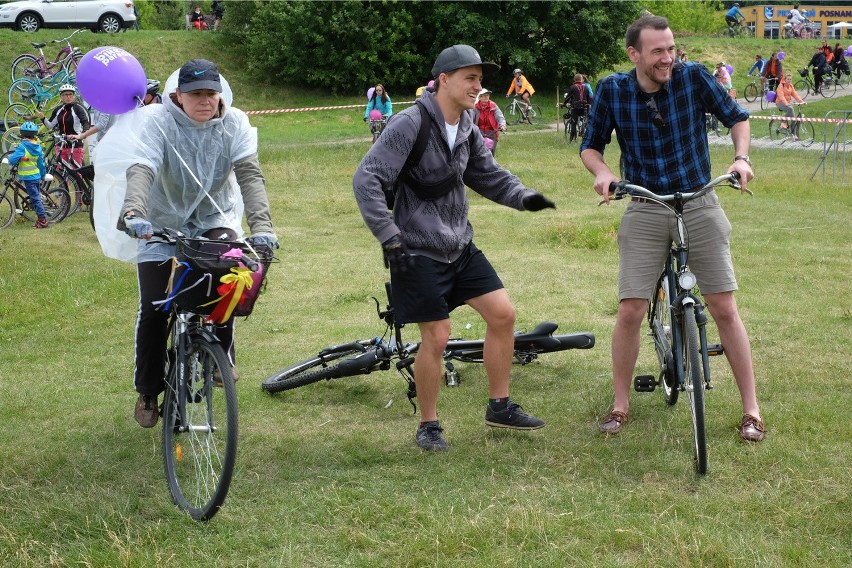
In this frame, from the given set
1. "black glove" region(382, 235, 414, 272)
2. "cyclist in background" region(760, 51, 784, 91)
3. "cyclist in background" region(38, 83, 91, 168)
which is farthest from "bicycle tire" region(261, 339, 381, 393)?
"cyclist in background" region(760, 51, 784, 91)

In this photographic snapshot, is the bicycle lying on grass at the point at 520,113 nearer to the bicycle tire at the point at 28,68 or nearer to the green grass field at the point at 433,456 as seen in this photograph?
the bicycle tire at the point at 28,68

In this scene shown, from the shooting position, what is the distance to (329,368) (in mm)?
6188

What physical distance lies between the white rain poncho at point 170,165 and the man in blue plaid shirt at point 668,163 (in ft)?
5.87

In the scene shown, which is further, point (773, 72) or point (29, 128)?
point (773, 72)

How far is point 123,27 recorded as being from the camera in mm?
41062

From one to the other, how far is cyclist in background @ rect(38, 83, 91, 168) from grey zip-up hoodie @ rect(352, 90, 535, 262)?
12.0 meters

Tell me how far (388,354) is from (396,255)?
4.30 ft

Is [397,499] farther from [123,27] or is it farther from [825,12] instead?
[825,12]

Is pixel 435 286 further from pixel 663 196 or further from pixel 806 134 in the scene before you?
pixel 806 134

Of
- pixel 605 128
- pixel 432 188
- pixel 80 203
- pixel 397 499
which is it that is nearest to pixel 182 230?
pixel 432 188

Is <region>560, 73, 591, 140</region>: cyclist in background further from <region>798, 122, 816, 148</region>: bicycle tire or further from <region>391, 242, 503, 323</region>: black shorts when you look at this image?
<region>391, 242, 503, 323</region>: black shorts

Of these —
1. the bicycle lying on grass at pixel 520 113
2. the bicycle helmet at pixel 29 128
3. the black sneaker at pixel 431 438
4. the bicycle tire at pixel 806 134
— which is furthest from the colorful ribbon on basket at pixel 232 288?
the bicycle lying on grass at pixel 520 113

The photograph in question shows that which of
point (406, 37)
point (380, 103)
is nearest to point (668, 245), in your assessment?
point (380, 103)

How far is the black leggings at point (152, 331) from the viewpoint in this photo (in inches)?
199
